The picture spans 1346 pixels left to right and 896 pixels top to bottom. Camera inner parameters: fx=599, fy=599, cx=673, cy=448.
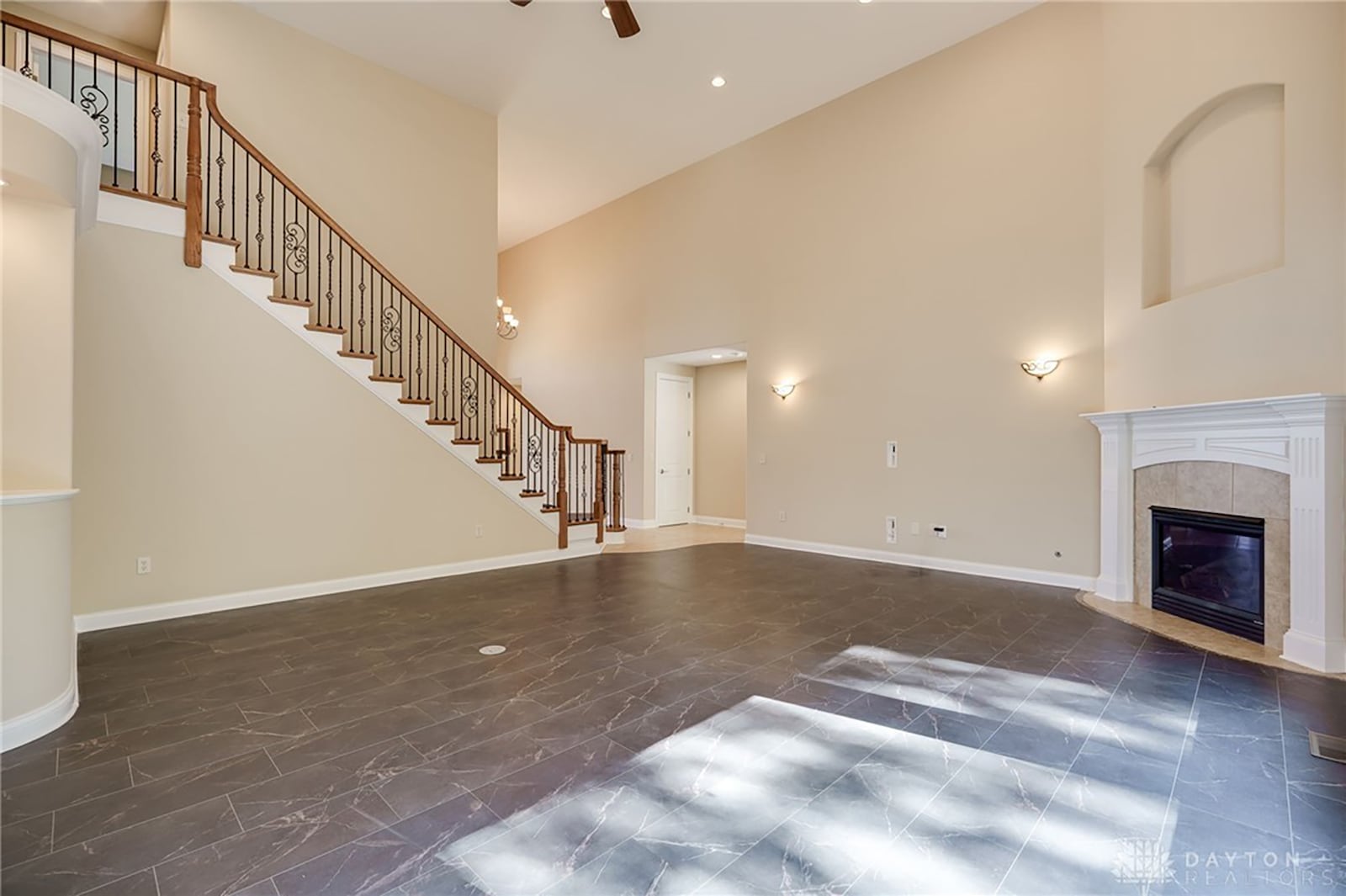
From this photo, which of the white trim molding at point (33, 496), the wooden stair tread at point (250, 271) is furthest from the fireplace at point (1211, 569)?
the wooden stair tread at point (250, 271)

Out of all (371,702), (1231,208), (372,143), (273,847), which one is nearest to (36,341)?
(371,702)

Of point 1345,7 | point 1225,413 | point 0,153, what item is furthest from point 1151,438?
point 0,153

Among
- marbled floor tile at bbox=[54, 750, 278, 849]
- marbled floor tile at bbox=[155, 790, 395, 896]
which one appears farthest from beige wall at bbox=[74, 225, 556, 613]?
marbled floor tile at bbox=[155, 790, 395, 896]

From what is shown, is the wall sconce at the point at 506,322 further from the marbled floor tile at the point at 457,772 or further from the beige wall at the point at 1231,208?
the marbled floor tile at the point at 457,772

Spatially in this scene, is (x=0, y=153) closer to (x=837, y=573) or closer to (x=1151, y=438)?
(x=837, y=573)

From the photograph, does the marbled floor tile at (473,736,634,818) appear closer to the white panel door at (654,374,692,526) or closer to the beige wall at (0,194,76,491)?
the beige wall at (0,194,76,491)

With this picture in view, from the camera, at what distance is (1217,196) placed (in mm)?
4465

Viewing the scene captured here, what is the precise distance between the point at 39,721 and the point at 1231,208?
7629 millimetres

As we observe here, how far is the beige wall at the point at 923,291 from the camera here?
5.43m

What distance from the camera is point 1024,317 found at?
568cm

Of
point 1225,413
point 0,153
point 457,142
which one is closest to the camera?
point 0,153

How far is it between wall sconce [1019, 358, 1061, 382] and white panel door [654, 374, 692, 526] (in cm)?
532

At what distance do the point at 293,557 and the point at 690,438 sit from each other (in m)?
6.32

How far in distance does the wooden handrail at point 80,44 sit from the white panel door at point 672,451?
255 inches
